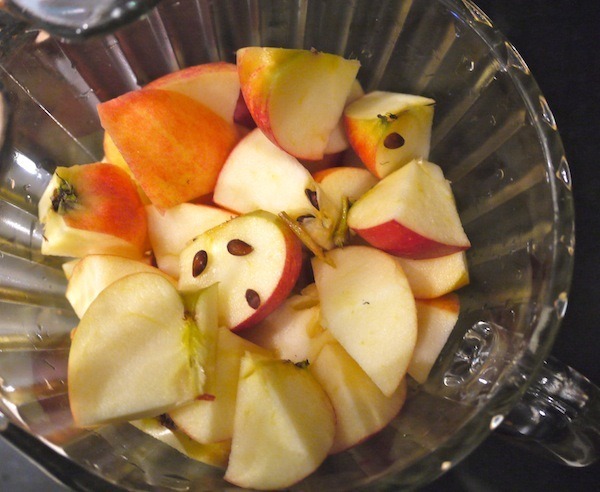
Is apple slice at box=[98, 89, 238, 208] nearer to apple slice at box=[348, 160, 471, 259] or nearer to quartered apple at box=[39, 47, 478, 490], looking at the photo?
quartered apple at box=[39, 47, 478, 490]

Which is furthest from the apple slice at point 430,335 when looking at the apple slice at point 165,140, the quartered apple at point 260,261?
the apple slice at point 165,140

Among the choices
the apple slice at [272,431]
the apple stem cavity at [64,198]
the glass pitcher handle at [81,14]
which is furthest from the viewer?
the apple stem cavity at [64,198]

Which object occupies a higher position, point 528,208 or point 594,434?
point 528,208

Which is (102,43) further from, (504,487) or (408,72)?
(504,487)

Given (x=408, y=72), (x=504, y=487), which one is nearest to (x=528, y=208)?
(x=408, y=72)

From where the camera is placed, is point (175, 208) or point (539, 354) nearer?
point (539, 354)

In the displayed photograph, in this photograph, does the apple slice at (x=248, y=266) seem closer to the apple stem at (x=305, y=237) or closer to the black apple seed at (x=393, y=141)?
the apple stem at (x=305, y=237)

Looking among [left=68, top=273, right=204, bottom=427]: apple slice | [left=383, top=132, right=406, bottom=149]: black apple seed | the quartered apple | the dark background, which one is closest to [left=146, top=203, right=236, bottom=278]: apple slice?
the quartered apple
